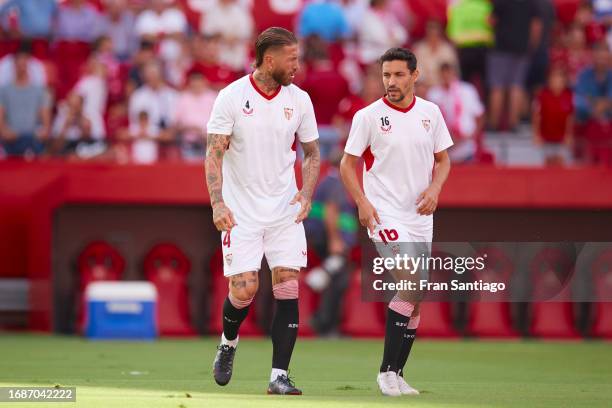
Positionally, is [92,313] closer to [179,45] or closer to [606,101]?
[179,45]

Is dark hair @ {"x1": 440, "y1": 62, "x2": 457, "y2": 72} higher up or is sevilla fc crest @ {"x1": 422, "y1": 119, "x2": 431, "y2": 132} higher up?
dark hair @ {"x1": 440, "y1": 62, "x2": 457, "y2": 72}

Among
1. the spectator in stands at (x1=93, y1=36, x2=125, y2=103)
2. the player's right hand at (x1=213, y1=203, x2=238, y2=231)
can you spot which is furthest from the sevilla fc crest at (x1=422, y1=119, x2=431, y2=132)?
the spectator in stands at (x1=93, y1=36, x2=125, y2=103)

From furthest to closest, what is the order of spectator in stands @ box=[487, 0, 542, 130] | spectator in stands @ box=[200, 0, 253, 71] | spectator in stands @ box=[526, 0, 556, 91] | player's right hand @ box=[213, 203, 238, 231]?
spectator in stands @ box=[200, 0, 253, 71] → spectator in stands @ box=[526, 0, 556, 91] → spectator in stands @ box=[487, 0, 542, 130] → player's right hand @ box=[213, 203, 238, 231]

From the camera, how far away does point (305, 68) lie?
2005 cm

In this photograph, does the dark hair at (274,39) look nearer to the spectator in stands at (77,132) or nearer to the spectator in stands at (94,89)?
the spectator in stands at (77,132)

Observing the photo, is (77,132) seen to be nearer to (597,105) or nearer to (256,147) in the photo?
(597,105)

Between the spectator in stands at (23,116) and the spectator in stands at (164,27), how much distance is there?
2.33 meters

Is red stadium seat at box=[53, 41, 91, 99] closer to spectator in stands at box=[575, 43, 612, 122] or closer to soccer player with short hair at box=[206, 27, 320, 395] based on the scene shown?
spectator in stands at box=[575, 43, 612, 122]

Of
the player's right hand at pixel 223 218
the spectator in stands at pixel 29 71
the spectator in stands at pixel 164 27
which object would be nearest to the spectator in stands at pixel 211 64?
the spectator in stands at pixel 164 27

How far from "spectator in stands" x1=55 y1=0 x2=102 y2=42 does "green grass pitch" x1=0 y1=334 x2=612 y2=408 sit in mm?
5585

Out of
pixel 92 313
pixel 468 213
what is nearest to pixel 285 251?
pixel 92 313

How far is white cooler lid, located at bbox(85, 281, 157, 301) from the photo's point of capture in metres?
18.2

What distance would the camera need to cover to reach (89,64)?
20.6m

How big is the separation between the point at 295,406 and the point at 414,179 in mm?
2170
